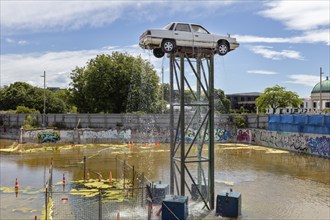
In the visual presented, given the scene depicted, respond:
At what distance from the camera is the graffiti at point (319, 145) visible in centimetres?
3763

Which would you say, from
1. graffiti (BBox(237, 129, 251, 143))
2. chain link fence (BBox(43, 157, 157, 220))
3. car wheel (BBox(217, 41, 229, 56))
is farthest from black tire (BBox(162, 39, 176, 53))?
graffiti (BBox(237, 129, 251, 143))

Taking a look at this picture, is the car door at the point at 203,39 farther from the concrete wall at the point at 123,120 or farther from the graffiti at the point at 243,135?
the concrete wall at the point at 123,120

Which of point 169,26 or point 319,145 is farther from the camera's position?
point 319,145

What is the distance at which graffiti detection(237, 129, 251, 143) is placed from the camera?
52594 mm

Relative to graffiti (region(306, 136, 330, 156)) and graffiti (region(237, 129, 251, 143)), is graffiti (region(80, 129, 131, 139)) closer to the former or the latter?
graffiti (region(237, 129, 251, 143))

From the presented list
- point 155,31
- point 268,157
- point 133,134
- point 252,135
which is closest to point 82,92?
point 133,134

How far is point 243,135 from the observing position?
53312 millimetres

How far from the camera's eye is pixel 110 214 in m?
16.6

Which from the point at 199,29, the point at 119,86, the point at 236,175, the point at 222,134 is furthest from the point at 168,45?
the point at 119,86

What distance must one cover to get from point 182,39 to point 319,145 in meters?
27.5

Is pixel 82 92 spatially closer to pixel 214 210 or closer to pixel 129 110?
pixel 129 110

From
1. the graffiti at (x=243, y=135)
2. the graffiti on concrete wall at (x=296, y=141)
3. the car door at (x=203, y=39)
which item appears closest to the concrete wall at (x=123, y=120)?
the graffiti at (x=243, y=135)

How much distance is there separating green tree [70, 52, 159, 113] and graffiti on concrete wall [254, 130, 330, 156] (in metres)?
18.9

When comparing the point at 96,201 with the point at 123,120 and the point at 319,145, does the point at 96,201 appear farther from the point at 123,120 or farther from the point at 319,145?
the point at 123,120
